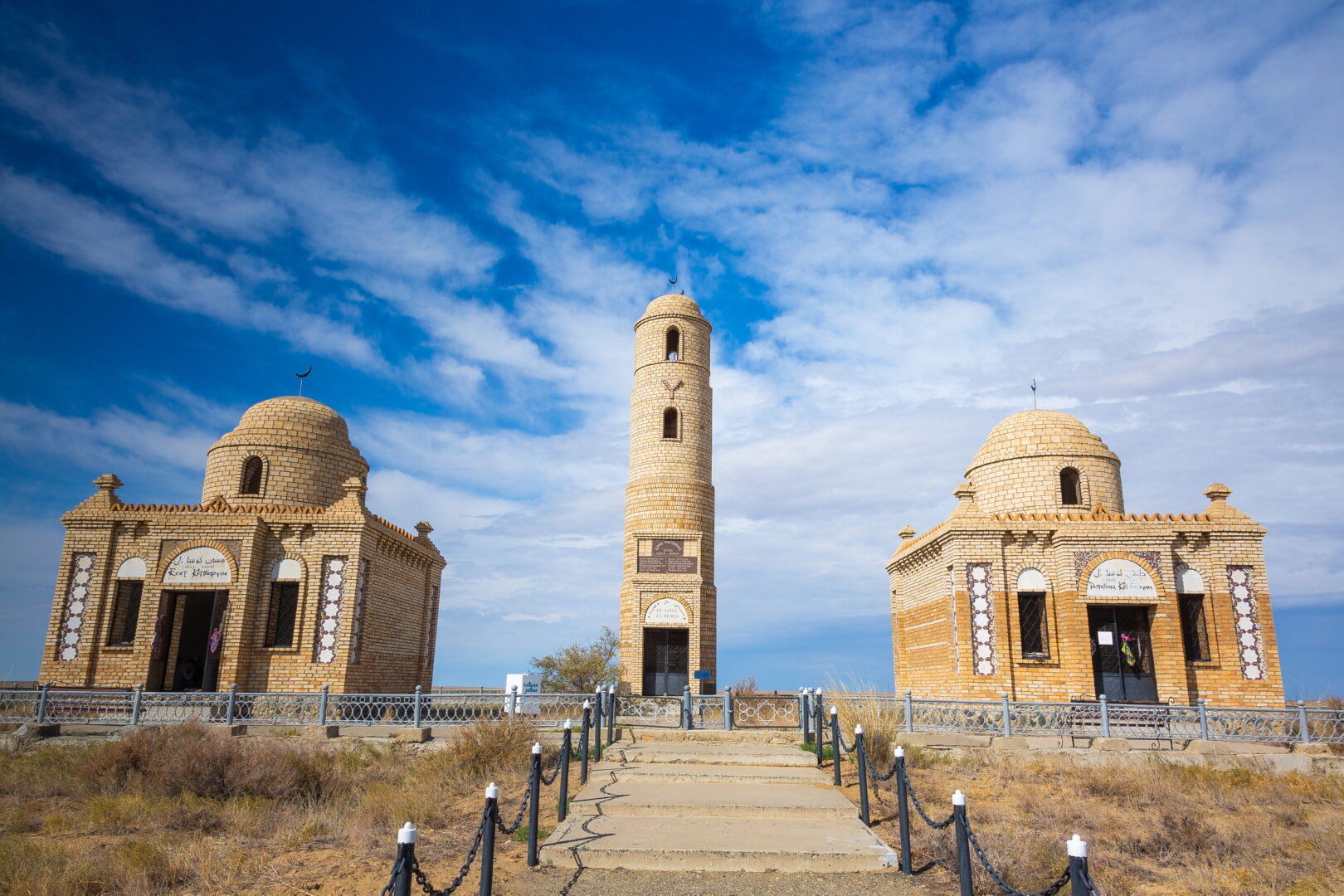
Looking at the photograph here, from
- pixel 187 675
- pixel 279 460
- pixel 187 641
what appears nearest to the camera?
pixel 187 675

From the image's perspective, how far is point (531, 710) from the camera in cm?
1767

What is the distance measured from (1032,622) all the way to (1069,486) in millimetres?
5135

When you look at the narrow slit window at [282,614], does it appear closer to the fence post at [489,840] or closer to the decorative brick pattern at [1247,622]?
the fence post at [489,840]

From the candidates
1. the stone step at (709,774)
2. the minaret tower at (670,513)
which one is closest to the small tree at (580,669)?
the minaret tower at (670,513)

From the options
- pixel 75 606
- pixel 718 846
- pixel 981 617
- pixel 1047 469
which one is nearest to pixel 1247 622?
pixel 1047 469

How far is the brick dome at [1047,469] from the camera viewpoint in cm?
2373

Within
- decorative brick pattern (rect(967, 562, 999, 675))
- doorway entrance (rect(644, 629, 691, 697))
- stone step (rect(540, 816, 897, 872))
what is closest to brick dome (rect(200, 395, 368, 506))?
doorway entrance (rect(644, 629, 691, 697))

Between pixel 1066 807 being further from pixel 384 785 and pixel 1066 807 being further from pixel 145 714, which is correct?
pixel 145 714

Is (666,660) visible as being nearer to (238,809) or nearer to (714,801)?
(714,801)

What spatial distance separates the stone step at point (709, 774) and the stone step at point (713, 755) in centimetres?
16

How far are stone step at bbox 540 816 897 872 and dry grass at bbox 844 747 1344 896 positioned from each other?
2.45ft

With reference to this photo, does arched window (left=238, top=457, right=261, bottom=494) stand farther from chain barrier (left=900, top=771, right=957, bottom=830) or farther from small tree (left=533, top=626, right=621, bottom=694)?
chain barrier (left=900, top=771, right=957, bottom=830)

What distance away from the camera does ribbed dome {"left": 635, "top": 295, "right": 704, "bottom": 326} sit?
2895 cm

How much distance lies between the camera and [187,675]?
23.0m
